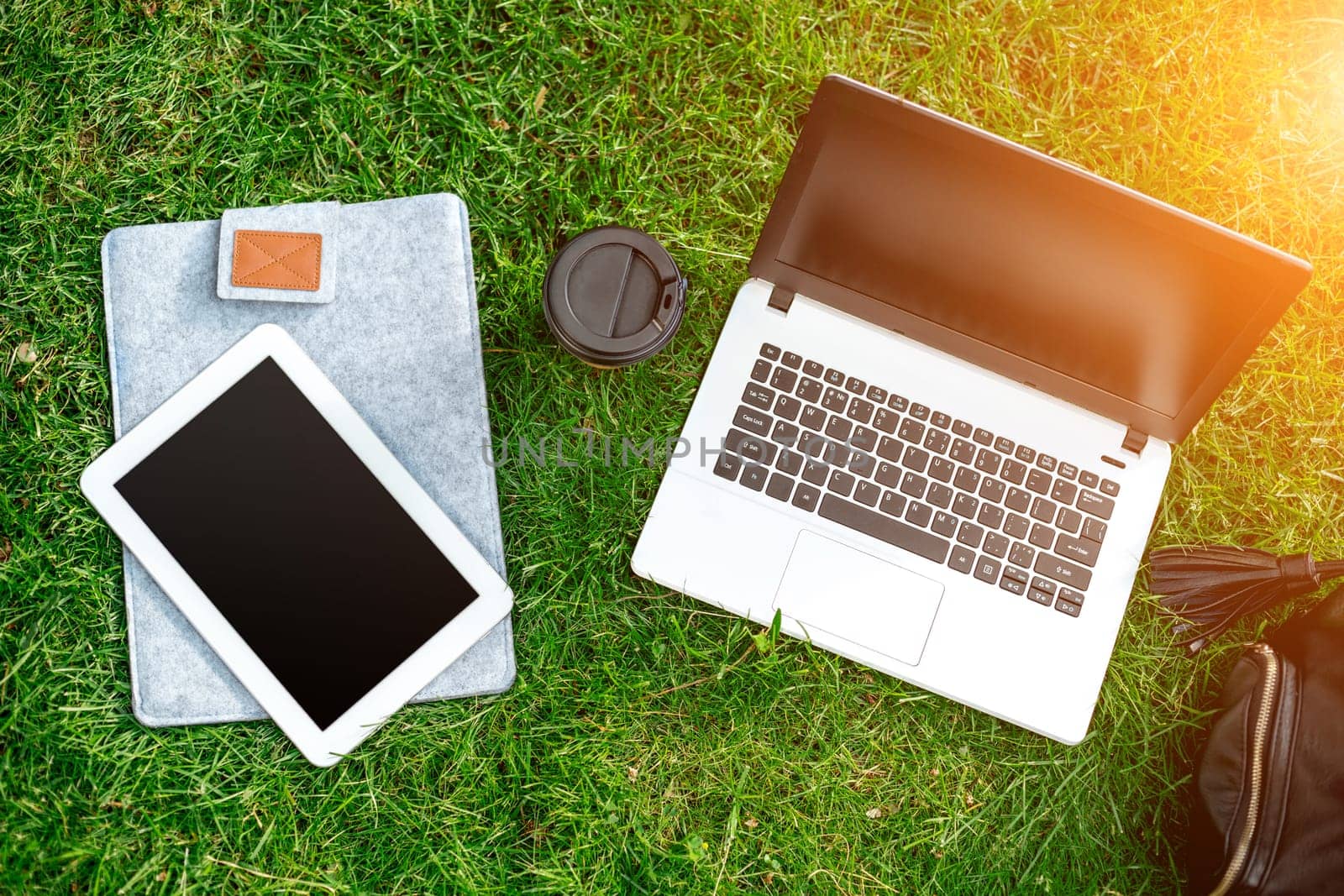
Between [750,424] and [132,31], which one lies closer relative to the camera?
[750,424]

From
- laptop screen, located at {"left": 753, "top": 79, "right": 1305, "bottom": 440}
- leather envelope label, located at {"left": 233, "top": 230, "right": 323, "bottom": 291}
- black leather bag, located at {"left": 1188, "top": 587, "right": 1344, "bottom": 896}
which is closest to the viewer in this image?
laptop screen, located at {"left": 753, "top": 79, "right": 1305, "bottom": 440}

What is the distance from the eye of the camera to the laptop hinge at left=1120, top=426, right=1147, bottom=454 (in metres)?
1.14

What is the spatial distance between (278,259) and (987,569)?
102cm

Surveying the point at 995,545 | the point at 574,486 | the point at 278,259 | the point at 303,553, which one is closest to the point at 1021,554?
the point at 995,545

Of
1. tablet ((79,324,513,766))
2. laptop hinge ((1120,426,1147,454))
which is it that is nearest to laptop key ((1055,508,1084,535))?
laptop hinge ((1120,426,1147,454))

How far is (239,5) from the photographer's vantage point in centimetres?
129

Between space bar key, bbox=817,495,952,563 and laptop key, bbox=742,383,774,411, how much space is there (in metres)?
0.14

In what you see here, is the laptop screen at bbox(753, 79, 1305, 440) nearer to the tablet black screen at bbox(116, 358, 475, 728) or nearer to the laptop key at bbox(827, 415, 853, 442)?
the laptop key at bbox(827, 415, 853, 442)

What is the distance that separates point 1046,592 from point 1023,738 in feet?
0.84

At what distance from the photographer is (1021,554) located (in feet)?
3.75

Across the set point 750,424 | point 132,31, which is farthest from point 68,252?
point 750,424

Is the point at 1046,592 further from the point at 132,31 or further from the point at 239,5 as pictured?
the point at 132,31

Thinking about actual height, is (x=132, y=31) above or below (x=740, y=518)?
above

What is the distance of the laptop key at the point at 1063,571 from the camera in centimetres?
115
